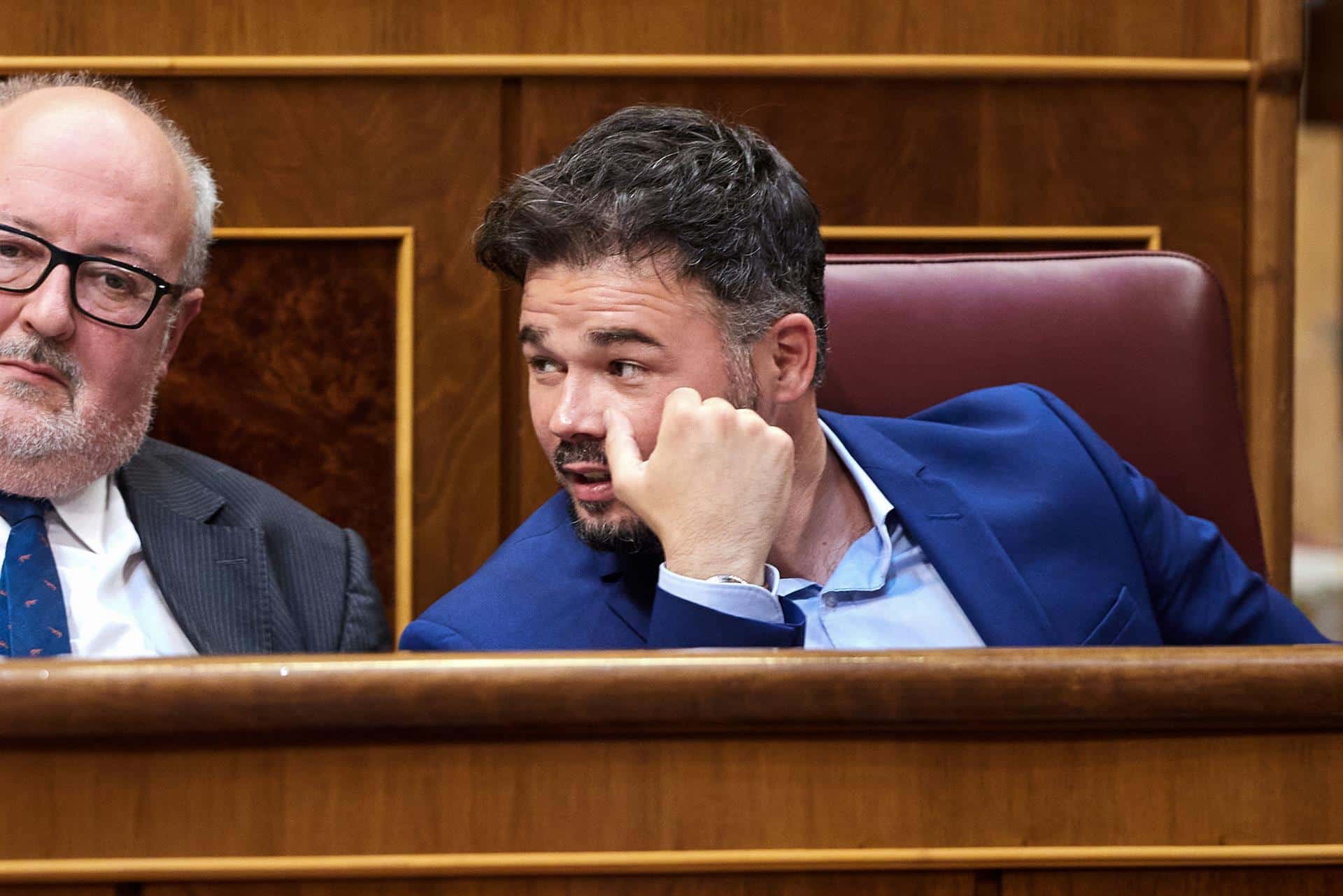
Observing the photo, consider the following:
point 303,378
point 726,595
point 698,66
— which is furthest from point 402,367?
point 726,595

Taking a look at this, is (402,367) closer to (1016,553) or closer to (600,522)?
(600,522)

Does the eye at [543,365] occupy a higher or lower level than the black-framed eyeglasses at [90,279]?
lower

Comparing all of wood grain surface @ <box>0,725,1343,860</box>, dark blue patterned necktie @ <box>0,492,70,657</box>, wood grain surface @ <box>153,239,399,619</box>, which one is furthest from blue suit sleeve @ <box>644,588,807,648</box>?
wood grain surface @ <box>153,239,399,619</box>

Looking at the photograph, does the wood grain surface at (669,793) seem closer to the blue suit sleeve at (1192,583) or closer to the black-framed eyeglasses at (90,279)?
the blue suit sleeve at (1192,583)

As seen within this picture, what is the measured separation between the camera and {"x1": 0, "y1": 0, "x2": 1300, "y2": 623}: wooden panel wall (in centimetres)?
161

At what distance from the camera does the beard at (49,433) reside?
1.26m

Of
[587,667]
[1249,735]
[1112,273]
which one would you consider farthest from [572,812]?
[1112,273]

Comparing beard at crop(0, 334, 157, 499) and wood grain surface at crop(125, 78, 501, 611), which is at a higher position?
wood grain surface at crop(125, 78, 501, 611)

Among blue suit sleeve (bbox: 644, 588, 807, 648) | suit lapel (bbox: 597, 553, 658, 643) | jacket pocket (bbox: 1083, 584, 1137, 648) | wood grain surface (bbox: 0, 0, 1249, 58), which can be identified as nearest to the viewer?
blue suit sleeve (bbox: 644, 588, 807, 648)

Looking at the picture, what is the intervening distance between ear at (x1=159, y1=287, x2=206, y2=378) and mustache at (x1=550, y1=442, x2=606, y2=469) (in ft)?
1.49

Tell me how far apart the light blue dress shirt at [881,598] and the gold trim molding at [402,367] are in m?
0.56

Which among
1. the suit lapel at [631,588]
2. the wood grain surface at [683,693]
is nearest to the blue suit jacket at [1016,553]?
the suit lapel at [631,588]

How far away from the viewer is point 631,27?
1.64 m

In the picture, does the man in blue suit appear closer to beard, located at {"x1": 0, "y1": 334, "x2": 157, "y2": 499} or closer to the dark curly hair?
the dark curly hair
